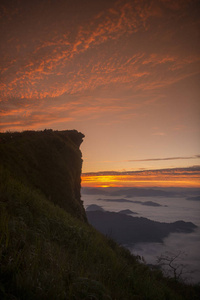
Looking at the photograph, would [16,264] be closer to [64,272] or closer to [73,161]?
[64,272]

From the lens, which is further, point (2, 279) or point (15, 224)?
point (15, 224)

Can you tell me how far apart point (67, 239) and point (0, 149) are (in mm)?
8742

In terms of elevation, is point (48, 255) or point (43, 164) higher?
point (43, 164)

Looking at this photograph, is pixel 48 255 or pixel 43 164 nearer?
pixel 48 255

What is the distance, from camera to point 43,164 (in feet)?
50.4

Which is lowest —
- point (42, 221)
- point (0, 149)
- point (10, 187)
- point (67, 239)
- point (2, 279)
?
point (67, 239)

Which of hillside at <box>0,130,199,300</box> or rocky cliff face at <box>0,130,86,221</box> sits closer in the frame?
hillside at <box>0,130,199,300</box>

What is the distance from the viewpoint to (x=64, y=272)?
3303mm

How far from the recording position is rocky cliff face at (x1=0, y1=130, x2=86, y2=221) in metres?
12.1

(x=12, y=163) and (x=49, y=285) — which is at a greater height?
(x=12, y=163)

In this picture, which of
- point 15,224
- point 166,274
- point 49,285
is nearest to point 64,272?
point 49,285

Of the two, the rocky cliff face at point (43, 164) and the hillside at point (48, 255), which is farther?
the rocky cliff face at point (43, 164)

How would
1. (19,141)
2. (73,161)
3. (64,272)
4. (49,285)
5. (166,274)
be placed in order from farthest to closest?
(73,161), (19,141), (166,274), (64,272), (49,285)

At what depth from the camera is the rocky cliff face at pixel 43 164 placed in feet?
39.7
